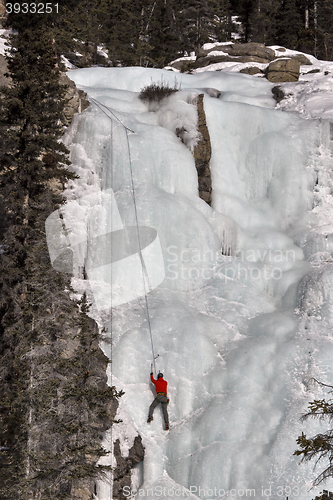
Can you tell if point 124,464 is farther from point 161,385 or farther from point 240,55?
point 240,55

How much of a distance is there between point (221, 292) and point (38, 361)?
19.1 ft

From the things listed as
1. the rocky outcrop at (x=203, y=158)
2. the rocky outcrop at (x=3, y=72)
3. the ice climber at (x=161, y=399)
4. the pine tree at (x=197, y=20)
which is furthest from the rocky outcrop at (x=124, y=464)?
the pine tree at (x=197, y=20)

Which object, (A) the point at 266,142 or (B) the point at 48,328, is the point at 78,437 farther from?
(A) the point at 266,142

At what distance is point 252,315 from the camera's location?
12.8 m

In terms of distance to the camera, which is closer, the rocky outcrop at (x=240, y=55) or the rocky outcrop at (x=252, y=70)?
the rocky outcrop at (x=252, y=70)

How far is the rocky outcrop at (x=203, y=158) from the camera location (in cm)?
1555

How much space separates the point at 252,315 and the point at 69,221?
5432 millimetres

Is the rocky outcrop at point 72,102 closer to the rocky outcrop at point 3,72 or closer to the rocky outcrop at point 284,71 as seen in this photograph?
the rocky outcrop at point 3,72

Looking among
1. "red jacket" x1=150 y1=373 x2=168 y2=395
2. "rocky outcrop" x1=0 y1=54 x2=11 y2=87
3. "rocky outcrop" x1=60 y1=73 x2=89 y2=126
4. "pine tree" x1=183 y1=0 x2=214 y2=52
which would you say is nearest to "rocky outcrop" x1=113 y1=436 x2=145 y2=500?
"red jacket" x1=150 y1=373 x2=168 y2=395

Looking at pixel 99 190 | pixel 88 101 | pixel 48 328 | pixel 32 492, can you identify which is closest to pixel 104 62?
pixel 88 101

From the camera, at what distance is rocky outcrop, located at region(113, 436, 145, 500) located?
31.9 ft

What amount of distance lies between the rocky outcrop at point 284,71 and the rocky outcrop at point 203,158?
740 centimetres

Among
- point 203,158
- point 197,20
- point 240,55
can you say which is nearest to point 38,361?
point 203,158

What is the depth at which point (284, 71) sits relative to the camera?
22594 mm
